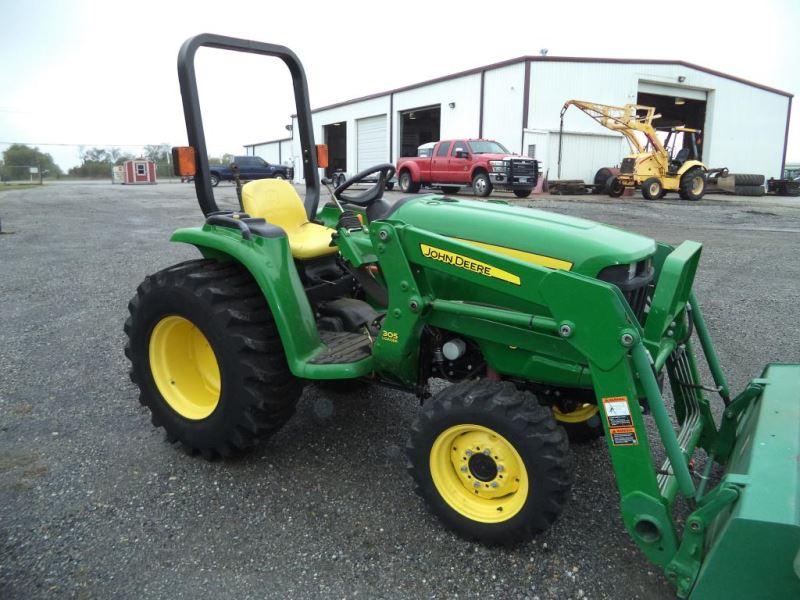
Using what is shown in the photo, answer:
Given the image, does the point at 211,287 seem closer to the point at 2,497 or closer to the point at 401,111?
the point at 2,497

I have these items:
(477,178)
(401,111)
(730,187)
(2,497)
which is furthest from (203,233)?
(401,111)

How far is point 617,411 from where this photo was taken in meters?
2.05

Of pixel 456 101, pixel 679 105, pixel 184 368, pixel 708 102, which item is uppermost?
pixel 679 105

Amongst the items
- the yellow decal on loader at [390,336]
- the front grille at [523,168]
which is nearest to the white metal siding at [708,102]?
the front grille at [523,168]

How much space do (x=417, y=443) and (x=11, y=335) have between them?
4136 millimetres

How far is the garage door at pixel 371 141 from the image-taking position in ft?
103

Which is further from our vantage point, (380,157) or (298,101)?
(380,157)

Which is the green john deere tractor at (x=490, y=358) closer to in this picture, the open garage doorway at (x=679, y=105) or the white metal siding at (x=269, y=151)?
the open garage doorway at (x=679, y=105)

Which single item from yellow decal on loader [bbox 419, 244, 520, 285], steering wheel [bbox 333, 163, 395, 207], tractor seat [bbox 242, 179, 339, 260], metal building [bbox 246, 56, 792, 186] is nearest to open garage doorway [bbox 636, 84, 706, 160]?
metal building [bbox 246, 56, 792, 186]

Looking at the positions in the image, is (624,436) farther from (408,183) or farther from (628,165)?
(628,165)

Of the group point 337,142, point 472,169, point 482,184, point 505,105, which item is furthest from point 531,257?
point 337,142

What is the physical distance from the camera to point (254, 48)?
11.2 feet

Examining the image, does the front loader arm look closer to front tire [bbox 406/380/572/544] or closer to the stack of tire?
front tire [bbox 406/380/572/544]

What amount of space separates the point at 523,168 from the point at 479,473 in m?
17.0
